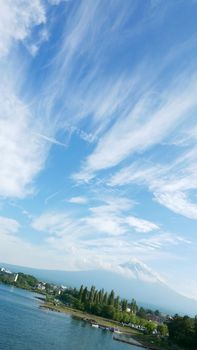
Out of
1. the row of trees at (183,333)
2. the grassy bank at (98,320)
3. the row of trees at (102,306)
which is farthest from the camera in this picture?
the row of trees at (102,306)

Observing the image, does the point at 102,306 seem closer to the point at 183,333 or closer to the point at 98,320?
the point at 98,320

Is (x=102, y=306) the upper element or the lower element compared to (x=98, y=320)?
upper

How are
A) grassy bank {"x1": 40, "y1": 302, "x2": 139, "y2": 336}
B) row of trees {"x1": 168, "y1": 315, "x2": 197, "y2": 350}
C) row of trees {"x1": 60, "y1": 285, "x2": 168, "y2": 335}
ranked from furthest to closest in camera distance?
row of trees {"x1": 60, "y1": 285, "x2": 168, "y2": 335} → grassy bank {"x1": 40, "y1": 302, "x2": 139, "y2": 336} → row of trees {"x1": 168, "y1": 315, "x2": 197, "y2": 350}

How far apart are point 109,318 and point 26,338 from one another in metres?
81.8

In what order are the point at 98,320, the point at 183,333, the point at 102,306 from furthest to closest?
the point at 102,306
the point at 98,320
the point at 183,333

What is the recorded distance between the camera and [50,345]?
191 feet

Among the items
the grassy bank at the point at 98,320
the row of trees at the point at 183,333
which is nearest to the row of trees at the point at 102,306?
the grassy bank at the point at 98,320

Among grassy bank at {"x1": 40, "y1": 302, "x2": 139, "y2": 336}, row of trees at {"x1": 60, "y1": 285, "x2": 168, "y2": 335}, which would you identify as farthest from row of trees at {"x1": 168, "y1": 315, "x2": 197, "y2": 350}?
row of trees at {"x1": 60, "y1": 285, "x2": 168, "y2": 335}

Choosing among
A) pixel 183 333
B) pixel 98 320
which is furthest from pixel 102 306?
pixel 183 333

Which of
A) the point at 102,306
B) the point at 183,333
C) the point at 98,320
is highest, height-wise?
the point at 102,306

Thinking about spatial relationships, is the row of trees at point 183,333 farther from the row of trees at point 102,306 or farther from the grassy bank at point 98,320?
the row of trees at point 102,306

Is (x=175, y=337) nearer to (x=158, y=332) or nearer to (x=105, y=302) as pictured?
(x=158, y=332)

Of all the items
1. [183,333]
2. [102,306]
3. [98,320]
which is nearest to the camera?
[183,333]

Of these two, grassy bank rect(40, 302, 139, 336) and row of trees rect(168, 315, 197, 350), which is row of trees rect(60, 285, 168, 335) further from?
row of trees rect(168, 315, 197, 350)
